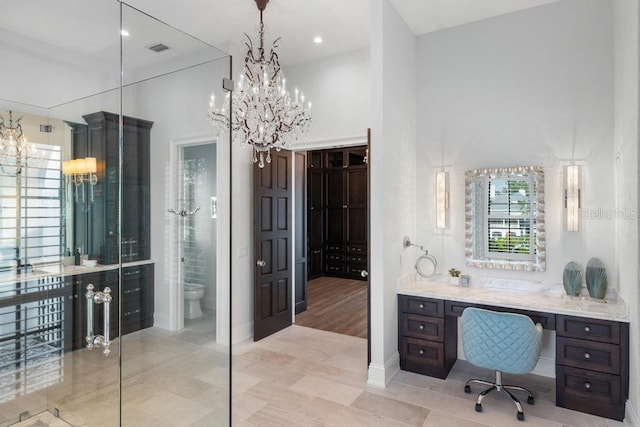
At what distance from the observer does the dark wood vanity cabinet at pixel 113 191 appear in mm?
2896

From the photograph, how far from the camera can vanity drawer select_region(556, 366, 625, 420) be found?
276 centimetres

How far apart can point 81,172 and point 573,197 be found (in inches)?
168

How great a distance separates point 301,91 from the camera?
486 centimetres

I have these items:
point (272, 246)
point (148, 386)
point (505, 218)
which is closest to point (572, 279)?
point (505, 218)

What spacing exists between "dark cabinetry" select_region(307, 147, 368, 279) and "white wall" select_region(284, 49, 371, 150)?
3.39 meters

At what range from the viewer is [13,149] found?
9.16ft

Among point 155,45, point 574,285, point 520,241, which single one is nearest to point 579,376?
point 574,285

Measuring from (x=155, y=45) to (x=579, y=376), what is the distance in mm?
4080

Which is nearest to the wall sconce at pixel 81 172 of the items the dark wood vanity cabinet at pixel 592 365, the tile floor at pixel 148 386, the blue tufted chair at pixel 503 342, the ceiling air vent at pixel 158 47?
the ceiling air vent at pixel 158 47

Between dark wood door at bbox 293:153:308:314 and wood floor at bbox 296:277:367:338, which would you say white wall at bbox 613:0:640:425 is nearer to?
wood floor at bbox 296:277:367:338

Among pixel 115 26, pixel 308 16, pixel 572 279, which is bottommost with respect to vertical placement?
pixel 572 279

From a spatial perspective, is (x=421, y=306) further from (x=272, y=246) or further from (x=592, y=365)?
(x=272, y=246)

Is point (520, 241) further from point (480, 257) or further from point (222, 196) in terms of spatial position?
point (222, 196)

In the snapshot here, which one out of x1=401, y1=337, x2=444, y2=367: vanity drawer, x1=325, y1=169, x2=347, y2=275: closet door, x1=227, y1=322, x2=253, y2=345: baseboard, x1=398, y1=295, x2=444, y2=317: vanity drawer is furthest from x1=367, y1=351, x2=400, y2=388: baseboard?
x1=325, y1=169, x2=347, y2=275: closet door
